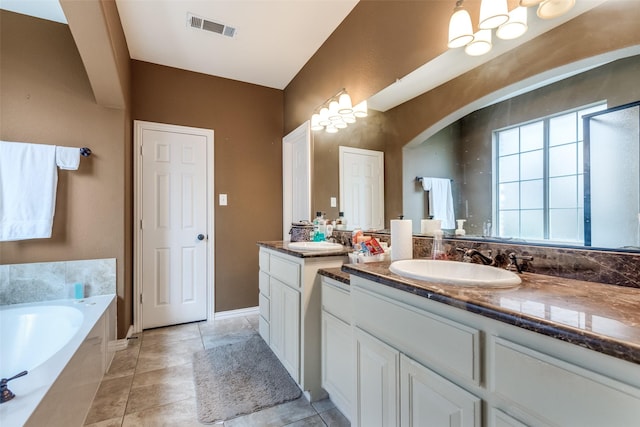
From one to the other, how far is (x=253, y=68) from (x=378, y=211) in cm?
209

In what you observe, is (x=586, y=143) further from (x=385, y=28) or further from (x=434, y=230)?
(x=385, y=28)

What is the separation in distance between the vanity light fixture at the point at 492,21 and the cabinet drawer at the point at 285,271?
55.5 inches

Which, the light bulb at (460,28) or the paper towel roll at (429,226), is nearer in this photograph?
the light bulb at (460,28)

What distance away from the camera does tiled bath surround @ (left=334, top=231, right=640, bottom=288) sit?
89cm

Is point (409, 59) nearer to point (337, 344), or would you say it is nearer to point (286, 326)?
point (337, 344)

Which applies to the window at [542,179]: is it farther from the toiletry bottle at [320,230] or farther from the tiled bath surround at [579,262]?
the toiletry bottle at [320,230]

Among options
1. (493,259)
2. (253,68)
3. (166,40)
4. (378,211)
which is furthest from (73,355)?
(253,68)

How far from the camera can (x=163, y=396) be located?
1773 mm

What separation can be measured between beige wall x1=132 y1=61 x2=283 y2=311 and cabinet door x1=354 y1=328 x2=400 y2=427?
2230 millimetres

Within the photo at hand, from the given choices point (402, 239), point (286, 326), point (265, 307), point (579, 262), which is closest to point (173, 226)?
point (265, 307)

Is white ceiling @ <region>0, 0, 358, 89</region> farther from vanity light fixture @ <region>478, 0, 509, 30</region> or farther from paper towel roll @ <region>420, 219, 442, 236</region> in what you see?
paper towel roll @ <region>420, 219, 442, 236</region>

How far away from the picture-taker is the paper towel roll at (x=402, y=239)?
1.44 metres

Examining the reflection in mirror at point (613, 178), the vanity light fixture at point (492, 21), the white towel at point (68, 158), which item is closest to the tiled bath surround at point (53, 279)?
the white towel at point (68, 158)

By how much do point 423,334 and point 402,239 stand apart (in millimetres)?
614
